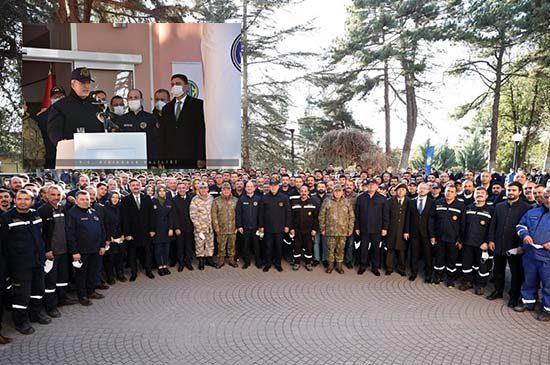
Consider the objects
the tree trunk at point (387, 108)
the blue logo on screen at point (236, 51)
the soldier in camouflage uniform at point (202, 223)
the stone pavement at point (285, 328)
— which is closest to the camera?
the stone pavement at point (285, 328)

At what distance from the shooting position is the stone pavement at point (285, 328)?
4.29 m

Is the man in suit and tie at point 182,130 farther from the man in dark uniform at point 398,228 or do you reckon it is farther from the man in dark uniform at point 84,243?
the man in dark uniform at point 398,228

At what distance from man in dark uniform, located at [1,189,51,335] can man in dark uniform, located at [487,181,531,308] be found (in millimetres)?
7034

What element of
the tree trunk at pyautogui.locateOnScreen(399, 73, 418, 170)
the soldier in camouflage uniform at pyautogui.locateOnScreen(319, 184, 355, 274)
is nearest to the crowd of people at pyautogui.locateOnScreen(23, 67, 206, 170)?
the soldier in camouflage uniform at pyautogui.locateOnScreen(319, 184, 355, 274)

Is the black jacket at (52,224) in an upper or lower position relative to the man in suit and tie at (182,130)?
lower

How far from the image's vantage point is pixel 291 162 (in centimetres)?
2116

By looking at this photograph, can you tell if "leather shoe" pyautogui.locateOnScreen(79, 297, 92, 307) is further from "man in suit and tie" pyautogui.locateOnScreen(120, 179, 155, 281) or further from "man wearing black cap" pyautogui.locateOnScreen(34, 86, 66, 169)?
"man wearing black cap" pyautogui.locateOnScreen(34, 86, 66, 169)

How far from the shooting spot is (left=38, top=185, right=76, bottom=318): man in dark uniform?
5410 millimetres

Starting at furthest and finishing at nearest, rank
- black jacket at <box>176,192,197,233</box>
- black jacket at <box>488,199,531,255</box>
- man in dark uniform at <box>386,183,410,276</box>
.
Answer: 1. black jacket at <box>176,192,197,233</box>
2. man in dark uniform at <box>386,183,410,276</box>
3. black jacket at <box>488,199,531,255</box>

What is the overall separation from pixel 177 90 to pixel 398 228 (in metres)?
5.09

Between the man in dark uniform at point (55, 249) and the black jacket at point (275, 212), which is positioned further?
the black jacket at point (275, 212)

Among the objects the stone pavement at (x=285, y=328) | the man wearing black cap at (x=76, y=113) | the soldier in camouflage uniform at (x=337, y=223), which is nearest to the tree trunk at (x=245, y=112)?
the soldier in camouflage uniform at (x=337, y=223)

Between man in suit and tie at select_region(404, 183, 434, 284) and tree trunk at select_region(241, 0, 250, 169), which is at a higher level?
tree trunk at select_region(241, 0, 250, 169)

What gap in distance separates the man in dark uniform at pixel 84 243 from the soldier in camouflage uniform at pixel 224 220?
2429mm
